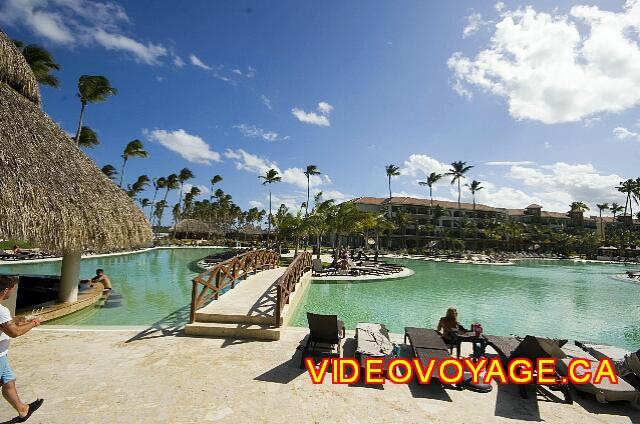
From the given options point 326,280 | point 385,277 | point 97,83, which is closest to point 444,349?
point 326,280

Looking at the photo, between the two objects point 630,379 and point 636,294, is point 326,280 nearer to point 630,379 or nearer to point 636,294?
point 630,379

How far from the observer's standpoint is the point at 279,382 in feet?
18.4

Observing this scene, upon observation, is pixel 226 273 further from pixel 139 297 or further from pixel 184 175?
pixel 184 175

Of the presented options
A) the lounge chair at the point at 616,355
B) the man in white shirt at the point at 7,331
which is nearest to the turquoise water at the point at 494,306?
the lounge chair at the point at 616,355

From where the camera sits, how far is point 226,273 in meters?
A: 11.3

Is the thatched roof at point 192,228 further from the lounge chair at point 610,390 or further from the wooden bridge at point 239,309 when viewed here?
the lounge chair at point 610,390

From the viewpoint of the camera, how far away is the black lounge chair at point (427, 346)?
6.02m

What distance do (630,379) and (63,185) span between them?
1421cm

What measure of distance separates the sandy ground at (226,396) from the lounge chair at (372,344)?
70cm

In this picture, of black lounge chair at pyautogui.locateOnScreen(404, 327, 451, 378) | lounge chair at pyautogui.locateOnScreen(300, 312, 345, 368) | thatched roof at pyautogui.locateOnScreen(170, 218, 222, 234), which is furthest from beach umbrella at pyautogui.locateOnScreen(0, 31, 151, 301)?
thatched roof at pyautogui.locateOnScreen(170, 218, 222, 234)

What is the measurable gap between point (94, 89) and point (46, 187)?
22.2 metres

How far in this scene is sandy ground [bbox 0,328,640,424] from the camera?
457 cm

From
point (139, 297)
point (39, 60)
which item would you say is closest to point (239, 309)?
point (139, 297)

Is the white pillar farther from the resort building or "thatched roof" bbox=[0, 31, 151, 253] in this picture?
the resort building
